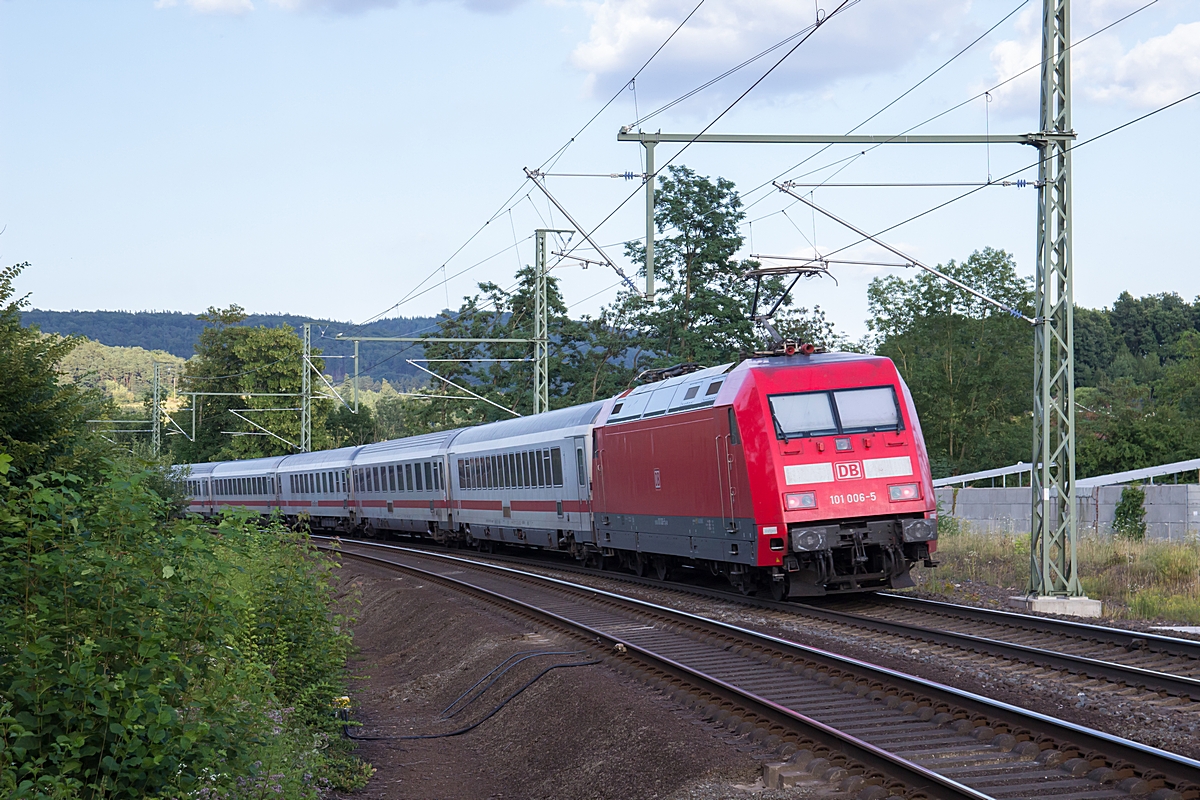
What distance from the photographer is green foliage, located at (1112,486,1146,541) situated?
2817cm

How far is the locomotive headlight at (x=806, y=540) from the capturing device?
1505cm

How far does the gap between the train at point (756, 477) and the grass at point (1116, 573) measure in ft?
9.42

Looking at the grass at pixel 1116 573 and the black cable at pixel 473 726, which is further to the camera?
the grass at pixel 1116 573

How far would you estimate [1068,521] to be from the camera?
1591cm

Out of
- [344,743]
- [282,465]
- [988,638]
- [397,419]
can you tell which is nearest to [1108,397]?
[282,465]

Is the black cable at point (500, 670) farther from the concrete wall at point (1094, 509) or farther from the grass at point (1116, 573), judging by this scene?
the concrete wall at point (1094, 509)

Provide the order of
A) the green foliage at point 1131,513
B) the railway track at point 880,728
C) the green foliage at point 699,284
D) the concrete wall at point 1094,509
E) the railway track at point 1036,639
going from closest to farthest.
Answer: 1. the railway track at point 880,728
2. the railway track at point 1036,639
3. the concrete wall at point 1094,509
4. the green foliage at point 1131,513
5. the green foliage at point 699,284

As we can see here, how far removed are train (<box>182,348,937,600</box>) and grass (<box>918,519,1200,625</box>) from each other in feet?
9.42

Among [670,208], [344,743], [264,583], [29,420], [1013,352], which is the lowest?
[344,743]

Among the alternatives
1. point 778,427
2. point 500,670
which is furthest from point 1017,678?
point 778,427

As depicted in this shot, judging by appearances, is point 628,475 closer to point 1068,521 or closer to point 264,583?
point 1068,521

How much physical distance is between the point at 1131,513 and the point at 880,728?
73.7ft

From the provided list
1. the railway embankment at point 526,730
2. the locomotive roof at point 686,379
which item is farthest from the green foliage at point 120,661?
the locomotive roof at point 686,379

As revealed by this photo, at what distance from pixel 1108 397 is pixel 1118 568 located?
5382 cm
